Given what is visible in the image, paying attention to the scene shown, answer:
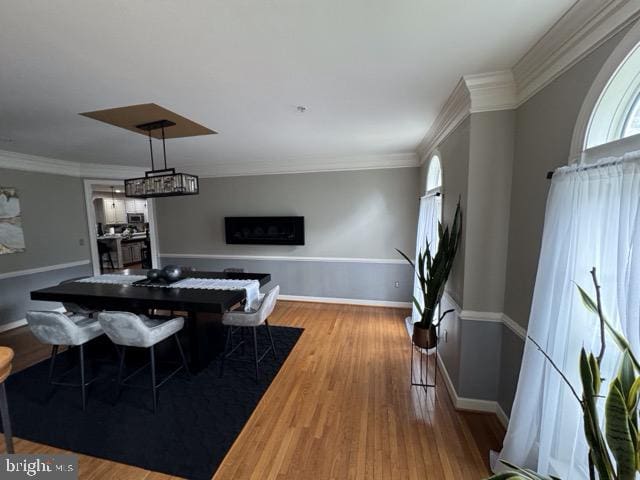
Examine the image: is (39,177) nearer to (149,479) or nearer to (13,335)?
(13,335)

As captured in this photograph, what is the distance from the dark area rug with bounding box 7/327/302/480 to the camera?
1.85 m

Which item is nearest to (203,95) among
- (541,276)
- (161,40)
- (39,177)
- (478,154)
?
(161,40)

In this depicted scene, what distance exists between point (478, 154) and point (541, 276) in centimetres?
98

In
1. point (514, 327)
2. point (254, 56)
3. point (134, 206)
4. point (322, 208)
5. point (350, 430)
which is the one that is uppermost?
point (254, 56)

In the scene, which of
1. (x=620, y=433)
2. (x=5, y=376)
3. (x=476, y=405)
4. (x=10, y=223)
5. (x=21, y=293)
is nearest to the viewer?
(x=620, y=433)

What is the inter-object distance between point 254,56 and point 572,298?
6.84 feet

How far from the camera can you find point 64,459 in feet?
5.76

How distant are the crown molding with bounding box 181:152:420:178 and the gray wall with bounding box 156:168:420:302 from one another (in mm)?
92

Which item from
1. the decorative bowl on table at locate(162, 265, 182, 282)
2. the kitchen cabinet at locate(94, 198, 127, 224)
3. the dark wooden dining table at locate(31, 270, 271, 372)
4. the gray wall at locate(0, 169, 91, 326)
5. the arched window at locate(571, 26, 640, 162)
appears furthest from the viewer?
the kitchen cabinet at locate(94, 198, 127, 224)

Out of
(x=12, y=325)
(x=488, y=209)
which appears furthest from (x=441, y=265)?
(x=12, y=325)

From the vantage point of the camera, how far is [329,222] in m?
4.77

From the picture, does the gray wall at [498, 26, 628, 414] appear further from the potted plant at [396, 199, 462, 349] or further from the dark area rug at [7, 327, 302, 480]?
the dark area rug at [7, 327, 302, 480]

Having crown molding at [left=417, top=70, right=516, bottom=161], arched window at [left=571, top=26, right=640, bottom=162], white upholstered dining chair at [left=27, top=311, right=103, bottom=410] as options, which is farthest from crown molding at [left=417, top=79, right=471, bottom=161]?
white upholstered dining chair at [left=27, top=311, right=103, bottom=410]

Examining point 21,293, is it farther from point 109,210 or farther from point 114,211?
point 114,211
